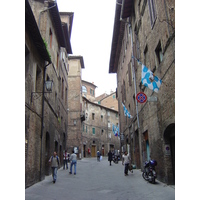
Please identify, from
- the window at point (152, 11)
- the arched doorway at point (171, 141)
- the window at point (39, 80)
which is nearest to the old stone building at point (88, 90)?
the window at point (39, 80)

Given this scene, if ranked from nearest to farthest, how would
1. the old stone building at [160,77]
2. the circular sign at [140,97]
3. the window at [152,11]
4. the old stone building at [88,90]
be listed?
the old stone building at [160,77]
the window at [152,11]
the circular sign at [140,97]
the old stone building at [88,90]

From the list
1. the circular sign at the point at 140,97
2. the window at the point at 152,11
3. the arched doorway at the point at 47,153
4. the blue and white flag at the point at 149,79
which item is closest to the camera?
the blue and white flag at the point at 149,79

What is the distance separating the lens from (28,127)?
9.44 metres

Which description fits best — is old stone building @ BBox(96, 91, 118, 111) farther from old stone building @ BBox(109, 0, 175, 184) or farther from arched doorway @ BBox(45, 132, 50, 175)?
arched doorway @ BBox(45, 132, 50, 175)

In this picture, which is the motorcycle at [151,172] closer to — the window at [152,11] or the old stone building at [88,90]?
the window at [152,11]

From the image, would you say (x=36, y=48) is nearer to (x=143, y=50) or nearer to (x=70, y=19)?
(x=143, y=50)

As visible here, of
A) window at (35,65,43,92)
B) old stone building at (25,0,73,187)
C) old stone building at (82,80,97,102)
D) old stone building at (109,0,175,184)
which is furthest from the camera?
old stone building at (82,80,97,102)

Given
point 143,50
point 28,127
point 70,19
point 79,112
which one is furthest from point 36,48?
point 79,112

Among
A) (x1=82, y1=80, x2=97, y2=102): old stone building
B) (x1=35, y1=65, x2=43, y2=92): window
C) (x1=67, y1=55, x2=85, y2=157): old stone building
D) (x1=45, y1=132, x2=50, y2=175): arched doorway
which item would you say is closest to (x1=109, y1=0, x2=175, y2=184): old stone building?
(x1=35, y1=65, x2=43, y2=92): window

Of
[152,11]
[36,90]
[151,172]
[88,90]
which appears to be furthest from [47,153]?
[88,90]

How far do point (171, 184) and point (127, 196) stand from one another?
2.48m

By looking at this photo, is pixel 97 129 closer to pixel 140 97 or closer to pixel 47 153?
pixel 47 153

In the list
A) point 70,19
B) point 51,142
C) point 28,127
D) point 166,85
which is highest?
point 70,19

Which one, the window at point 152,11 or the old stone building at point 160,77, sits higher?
the window at point 152,11
